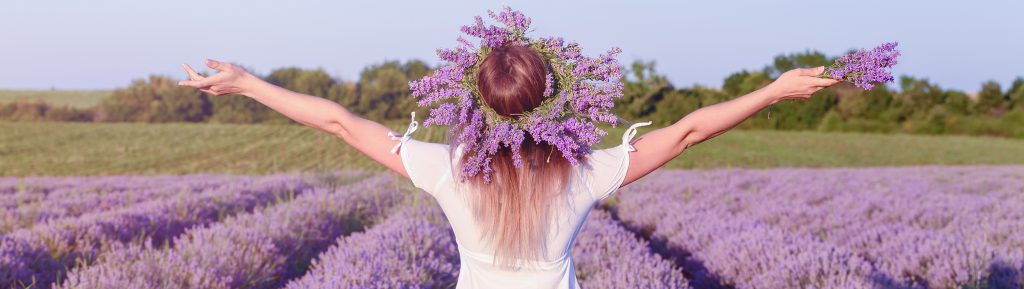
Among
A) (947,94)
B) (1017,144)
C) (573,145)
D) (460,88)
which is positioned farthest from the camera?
(947,94)

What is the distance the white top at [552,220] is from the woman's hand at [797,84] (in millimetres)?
401

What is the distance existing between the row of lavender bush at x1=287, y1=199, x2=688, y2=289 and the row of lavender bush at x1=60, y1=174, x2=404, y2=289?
0.45m

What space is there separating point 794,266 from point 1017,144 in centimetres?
3989

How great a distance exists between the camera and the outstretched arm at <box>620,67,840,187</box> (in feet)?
7.22

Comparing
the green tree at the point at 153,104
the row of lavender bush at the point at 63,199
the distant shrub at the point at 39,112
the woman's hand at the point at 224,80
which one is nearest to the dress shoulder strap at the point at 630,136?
the woman's hand at the point at 224,80

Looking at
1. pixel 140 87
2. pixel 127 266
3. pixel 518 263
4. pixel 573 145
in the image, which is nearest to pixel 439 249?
pixel 127 266

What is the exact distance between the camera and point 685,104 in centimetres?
3938

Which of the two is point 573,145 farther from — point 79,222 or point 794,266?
point 79,222

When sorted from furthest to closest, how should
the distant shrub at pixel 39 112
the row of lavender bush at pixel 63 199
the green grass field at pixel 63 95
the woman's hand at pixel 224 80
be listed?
the green grass field at pixel 63 95 < the distant shrub at pixel 39 112 < the row of lavender bush at pixel 63 199 < the woman's hand at pixel 224 80

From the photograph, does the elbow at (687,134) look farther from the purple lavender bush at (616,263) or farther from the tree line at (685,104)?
the tree line at (685,104)

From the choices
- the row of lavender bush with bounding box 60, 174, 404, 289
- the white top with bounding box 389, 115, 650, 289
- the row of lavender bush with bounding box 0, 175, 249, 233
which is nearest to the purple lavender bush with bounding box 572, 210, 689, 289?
the white top with bounding box 389, 115, 650, 289

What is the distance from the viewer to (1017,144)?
3659cm

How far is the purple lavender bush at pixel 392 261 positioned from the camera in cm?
343

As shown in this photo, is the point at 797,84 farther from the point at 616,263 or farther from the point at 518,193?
the point at 616,263
